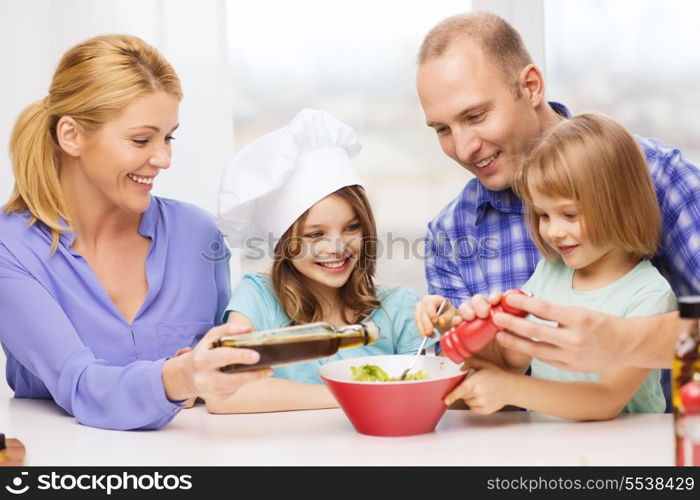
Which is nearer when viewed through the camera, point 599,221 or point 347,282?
point 599,221

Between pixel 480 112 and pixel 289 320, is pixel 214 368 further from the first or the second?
pixel 480 112

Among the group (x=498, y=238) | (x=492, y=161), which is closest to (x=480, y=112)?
(x=492, y=161)

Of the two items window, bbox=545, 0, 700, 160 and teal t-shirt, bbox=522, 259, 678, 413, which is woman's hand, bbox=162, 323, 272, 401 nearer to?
teal t-shirt, bbox=522, 259, 678, 413

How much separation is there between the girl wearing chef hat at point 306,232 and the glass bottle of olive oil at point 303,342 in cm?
51

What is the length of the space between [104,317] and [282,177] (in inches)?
18.1

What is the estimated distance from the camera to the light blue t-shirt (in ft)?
6.10

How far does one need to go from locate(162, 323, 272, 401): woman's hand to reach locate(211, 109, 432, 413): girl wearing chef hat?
0.40m

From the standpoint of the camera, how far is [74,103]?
1.78m

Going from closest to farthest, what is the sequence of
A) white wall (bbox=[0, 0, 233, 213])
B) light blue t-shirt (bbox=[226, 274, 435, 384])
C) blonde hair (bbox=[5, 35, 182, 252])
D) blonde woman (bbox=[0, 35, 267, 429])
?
blonde woman (bbox=[0, 35, 267, 429]), blonde hair (bbox=[5, 35, 182, 252]), light blue t-shirt (bbox=[226, 274, 435, 384]), white wall (bbox=[0, 0, 233, 213])

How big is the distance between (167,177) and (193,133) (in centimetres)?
16

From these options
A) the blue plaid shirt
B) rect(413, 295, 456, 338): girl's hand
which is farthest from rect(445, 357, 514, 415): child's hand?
the blue plaid shirt

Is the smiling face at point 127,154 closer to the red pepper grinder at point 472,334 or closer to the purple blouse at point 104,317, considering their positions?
the purple blouse at point 104,317

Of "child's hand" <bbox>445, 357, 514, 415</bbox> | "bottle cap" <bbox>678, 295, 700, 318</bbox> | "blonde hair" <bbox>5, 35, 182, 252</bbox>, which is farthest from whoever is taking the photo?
"blonde hair" <bbox>5, 35, 182, 252</bbox>

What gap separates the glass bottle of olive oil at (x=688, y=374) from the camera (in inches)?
38.2
